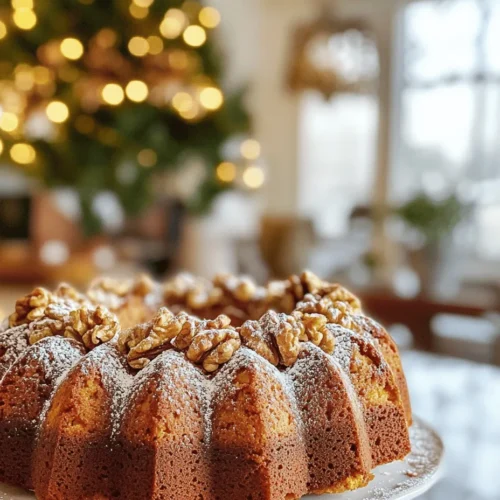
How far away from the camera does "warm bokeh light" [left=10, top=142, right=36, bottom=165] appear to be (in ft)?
15.5

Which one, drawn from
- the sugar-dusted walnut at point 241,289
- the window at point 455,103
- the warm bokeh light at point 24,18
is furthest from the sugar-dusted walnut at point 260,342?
the window at point 455,103

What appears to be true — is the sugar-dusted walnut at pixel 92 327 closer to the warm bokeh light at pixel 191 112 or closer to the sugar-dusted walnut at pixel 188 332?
the sugar-dusted walnut at pixel 188 332

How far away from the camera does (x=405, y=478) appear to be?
0.95 metres

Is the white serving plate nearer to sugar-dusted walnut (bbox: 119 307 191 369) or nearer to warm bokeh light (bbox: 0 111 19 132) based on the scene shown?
sugar-dusted walnut (bbox: 119 307 191 369)

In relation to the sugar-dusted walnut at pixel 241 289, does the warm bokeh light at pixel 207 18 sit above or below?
above

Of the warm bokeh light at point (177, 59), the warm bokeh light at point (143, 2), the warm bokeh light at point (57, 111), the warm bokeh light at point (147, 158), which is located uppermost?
the warm bokeh light at point (143, 2)

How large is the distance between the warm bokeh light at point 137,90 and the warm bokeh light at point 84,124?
0.55 m

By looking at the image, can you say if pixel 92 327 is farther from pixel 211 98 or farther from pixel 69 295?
pixel 211 98

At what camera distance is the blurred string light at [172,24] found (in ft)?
14.7

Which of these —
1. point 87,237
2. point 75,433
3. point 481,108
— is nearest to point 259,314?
point 75,433

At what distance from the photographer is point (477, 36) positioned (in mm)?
5441

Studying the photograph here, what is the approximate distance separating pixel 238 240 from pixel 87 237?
116 cm

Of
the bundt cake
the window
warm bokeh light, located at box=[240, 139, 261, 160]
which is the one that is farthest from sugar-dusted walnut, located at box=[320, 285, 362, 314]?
the window

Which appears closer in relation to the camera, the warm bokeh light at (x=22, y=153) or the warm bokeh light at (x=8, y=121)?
the warm bokeh light at (x=8, y=121)
